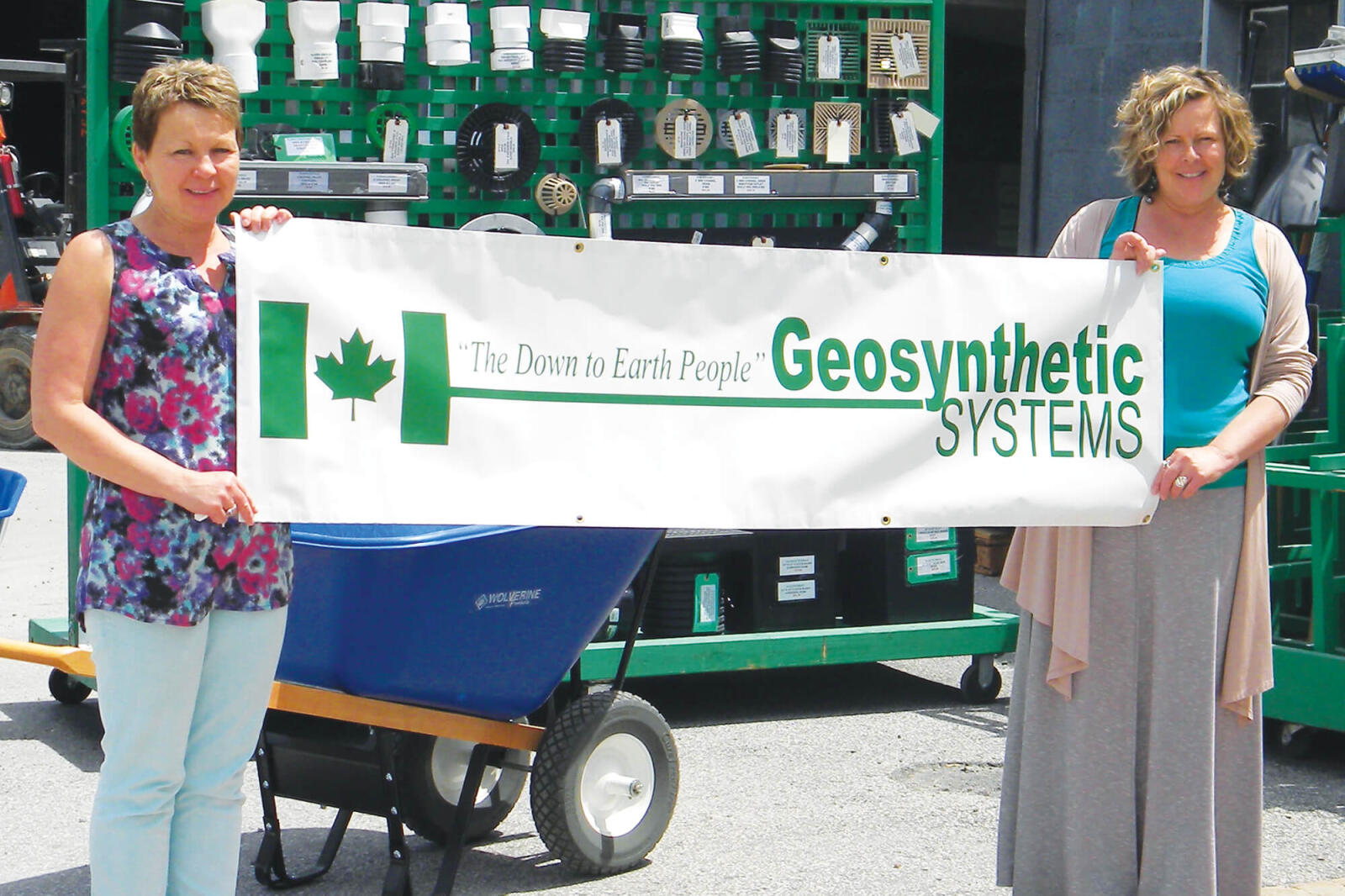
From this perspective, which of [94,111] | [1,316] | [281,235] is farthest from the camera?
[1,316]

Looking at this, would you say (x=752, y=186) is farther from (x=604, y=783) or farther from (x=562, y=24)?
(x=604, y=783)

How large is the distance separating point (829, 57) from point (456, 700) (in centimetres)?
366

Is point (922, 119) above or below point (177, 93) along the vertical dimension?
above

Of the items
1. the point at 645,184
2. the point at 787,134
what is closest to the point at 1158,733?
the point at 645,184

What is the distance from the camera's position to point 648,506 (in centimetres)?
349

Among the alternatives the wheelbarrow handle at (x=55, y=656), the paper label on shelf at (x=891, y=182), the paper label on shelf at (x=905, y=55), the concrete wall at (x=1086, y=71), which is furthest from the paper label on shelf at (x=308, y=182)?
the concrete wall at (x=1086, y=71)

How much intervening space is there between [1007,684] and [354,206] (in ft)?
10.4

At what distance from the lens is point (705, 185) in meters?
6.30

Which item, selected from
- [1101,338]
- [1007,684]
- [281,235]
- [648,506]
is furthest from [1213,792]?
[1007,684]

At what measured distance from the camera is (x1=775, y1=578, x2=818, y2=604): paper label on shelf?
6.03 m

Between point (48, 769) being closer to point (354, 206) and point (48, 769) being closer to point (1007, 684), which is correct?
point (354, 206)

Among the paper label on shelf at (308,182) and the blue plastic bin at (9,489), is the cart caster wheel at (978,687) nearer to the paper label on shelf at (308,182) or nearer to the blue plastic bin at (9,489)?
the paper label on shelf at (308,182)

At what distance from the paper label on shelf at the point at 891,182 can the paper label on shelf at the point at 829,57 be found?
0.44m

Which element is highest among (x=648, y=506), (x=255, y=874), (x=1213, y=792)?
(x=648, y=506)
